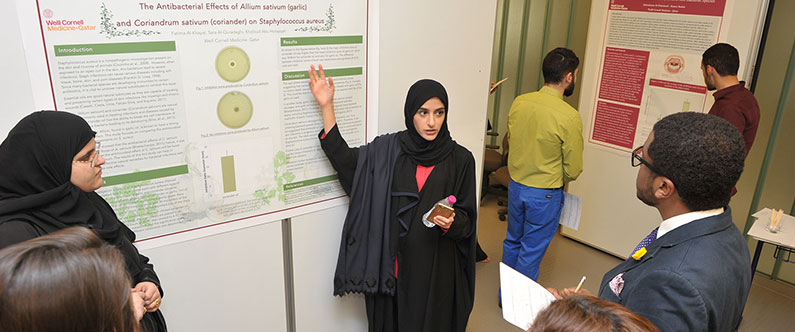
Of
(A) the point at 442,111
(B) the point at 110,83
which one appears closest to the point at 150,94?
(B) the point at 110,83

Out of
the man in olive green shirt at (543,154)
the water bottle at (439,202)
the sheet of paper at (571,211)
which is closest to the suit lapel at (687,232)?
the water bottle at (439,202)

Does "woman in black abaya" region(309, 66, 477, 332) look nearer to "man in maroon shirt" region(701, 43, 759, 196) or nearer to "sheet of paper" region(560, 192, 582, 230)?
"sheet of paper" region(560, 192, 582, 230)

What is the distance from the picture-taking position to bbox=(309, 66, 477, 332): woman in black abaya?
7.34ft

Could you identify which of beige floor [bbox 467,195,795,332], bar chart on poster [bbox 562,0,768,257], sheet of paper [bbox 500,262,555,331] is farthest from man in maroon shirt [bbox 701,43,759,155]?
sheet of paper [bbox 500,262,555,331]

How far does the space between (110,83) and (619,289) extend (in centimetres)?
173

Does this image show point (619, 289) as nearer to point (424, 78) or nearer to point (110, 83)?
point (424, 78)

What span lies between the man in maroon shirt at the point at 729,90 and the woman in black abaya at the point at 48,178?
11.2 ft

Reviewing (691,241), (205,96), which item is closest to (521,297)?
(691,241)

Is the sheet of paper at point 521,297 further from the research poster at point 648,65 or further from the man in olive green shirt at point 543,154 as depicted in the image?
the research poster at point 648,65

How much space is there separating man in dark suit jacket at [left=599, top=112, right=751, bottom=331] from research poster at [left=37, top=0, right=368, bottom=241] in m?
1.33

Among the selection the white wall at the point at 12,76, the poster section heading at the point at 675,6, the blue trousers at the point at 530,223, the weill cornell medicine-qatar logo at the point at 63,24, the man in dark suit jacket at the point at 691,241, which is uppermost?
the poster section heading at the point at 675,6

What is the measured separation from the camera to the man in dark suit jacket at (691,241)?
126 centimetres

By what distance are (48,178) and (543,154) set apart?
258 cm

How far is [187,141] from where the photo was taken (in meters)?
1.84
